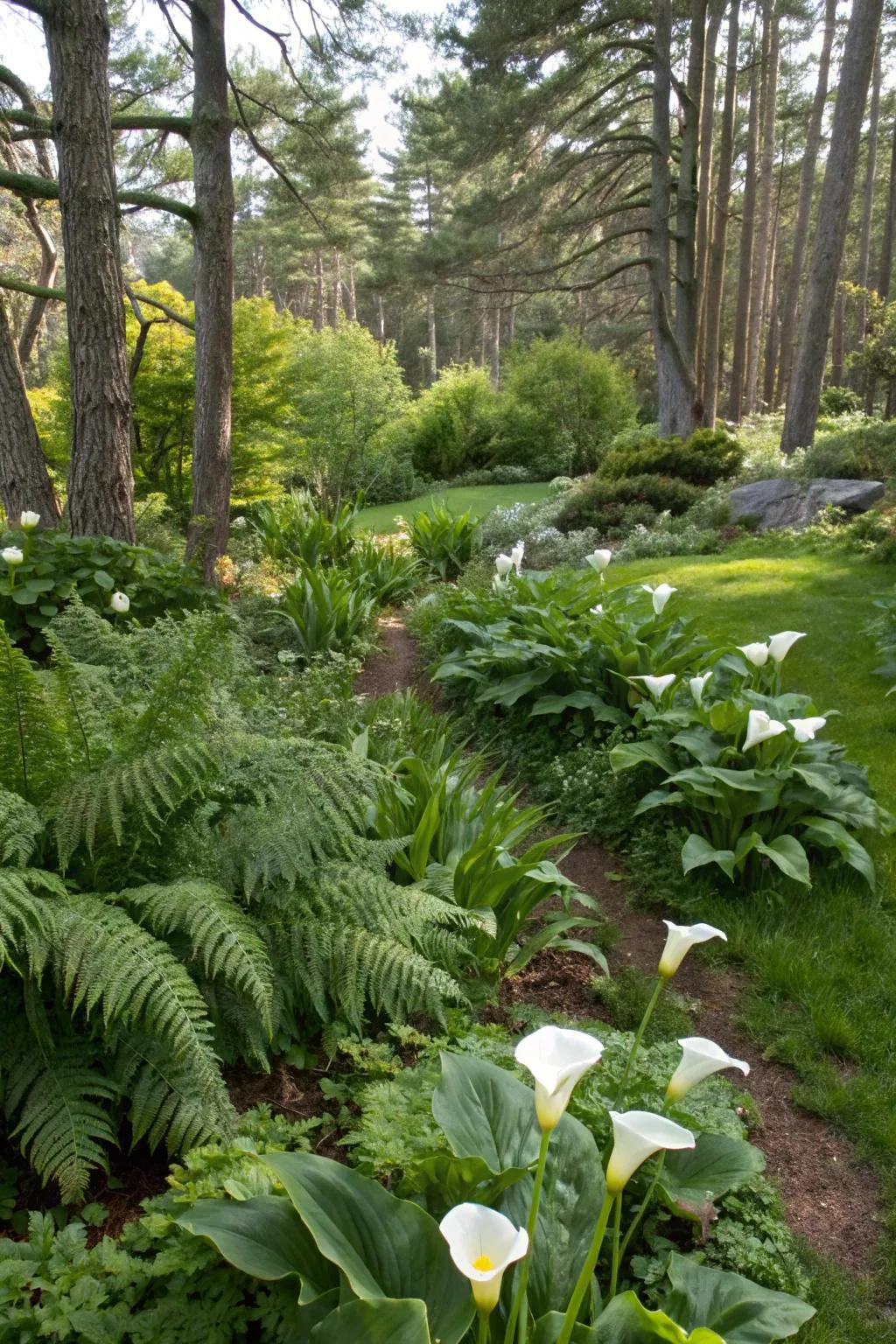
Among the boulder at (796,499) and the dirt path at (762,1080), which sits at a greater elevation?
the boulder at (796,499)

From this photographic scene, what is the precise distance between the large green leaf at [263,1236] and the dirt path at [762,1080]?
1.29m

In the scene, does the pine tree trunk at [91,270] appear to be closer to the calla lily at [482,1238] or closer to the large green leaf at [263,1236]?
the large green leaf at [263,1236]

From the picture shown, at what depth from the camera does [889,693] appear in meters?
4.70

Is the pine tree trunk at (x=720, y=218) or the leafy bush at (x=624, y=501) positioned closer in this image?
the leafy bush at (x=624, y=501)

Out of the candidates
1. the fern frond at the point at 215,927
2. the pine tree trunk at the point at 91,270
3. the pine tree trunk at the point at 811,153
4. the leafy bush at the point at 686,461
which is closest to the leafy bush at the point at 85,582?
the pine tree trunk at the point at 91,270

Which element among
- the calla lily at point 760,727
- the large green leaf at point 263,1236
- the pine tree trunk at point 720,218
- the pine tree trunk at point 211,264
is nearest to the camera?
the large green leaf at point 263,1236

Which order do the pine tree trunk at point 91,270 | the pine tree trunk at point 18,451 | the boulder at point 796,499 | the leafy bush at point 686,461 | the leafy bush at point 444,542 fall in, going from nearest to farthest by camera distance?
1. the pine tree trunk at point 91,270
2. the pine tree trunk at point 18,451
3. the boulder at point 796,499
4. the leafy bush at point 444,542
5. the leafy bush at point 686,461

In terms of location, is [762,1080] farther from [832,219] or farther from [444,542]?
[832,219]

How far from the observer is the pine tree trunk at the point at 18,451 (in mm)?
6418

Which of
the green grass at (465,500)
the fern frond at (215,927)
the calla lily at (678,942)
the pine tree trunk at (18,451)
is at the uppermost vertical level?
the pine tree trunk at (18,451)

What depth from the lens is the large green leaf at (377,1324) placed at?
→ 1089 mm

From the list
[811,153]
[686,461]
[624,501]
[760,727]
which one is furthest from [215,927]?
[811,153]

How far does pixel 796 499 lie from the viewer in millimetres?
9461

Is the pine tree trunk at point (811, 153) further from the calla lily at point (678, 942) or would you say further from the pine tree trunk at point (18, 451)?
the calla lily at point (678, 942)
